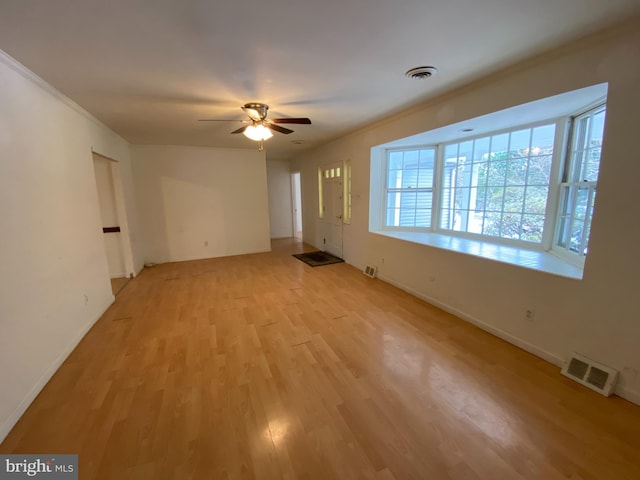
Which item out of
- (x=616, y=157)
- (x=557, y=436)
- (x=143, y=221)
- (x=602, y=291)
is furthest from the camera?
(x=143, y=221)

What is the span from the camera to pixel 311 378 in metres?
2.17

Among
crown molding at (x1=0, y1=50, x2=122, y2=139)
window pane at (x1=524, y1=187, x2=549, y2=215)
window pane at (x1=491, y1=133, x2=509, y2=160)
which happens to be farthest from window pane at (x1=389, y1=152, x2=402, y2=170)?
crown molding at (x1=0, y1=50, x2=122, y2=139)

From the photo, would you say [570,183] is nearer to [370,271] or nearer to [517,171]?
[517,171]

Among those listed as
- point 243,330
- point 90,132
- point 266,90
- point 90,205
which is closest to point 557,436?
point 243,330

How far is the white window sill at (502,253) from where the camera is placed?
240 cm

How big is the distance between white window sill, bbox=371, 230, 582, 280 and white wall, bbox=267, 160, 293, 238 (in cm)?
478

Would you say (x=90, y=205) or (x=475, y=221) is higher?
(x=90, y=205)

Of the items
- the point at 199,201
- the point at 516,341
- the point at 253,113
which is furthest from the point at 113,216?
the point at 516,341

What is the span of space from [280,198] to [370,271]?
15.4 feet

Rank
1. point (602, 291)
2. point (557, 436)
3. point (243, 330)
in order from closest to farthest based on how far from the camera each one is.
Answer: point (557, 436) → point (602, 291) → point (243, 330)

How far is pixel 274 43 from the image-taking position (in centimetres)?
188

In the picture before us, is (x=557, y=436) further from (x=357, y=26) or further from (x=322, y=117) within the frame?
(x=322, y=117)

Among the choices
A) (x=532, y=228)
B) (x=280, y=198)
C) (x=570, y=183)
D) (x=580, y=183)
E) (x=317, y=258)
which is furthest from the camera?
(x=280, y=198)

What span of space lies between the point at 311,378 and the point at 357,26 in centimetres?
253
